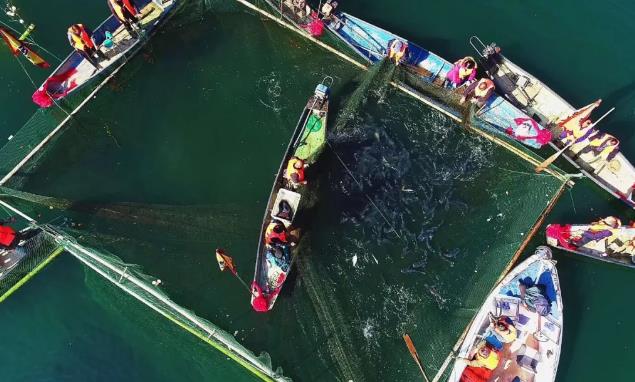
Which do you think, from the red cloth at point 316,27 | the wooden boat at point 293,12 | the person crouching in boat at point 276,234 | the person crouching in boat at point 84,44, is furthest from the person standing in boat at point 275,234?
the person crouching in boat at point 84,44

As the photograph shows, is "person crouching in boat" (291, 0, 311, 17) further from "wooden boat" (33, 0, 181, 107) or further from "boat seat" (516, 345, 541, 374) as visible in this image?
"boat seat" (516, 345, 541, 374)

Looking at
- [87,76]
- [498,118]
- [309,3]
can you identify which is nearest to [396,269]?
[498,118]

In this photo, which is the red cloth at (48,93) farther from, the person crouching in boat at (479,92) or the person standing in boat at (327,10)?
the person crouching in boat at (479,92)

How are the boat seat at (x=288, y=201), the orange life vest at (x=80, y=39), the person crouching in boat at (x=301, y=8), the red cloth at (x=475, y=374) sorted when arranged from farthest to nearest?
1. the person crouching in boat at (x=301, y=8)
2. the orange life vest at (x=80, y=39)
3. the boat seat at (x=288, y=201)
4. the red cloth at (x=475, y=374)

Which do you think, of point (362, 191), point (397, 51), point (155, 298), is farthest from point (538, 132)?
point (155, 298)

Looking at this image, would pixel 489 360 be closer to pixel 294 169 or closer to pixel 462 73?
pixel 294 169

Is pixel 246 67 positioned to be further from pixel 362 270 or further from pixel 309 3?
pixel 362 270
